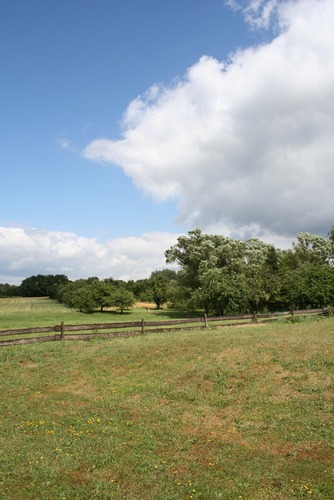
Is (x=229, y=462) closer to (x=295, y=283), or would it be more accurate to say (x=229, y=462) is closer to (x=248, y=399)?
(x=248, y=399)

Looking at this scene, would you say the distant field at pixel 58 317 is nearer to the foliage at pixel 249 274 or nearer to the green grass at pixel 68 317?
the green grass at pixel 68 317

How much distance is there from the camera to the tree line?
45.2 meters

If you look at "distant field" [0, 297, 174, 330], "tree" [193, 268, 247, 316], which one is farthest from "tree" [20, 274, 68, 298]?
"tree" [193, 268, 247, 316]

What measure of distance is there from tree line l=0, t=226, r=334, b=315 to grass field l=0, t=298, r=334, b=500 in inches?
770

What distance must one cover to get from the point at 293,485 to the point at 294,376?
6.44 metres

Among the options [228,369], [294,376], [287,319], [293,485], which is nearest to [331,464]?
[293,485]

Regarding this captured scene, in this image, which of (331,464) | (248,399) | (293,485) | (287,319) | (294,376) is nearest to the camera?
(293,485)

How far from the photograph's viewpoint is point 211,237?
202 feet

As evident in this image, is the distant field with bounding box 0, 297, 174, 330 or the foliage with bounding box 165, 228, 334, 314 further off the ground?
the foliage with bounding box 165, 228, 334, 314

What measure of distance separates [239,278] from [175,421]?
41.2 m

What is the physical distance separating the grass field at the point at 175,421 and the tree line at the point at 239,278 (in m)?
19.6

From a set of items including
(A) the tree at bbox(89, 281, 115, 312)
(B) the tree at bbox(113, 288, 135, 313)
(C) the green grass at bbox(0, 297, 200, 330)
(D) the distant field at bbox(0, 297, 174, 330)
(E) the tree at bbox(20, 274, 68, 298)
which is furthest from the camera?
(E) the tree at bbox(20, 274, 68, 298)

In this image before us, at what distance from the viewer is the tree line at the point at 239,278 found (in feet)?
148

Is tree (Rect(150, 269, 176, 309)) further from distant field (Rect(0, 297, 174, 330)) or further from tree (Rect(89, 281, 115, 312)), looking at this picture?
tree (Rect(89, 281, 115, 312))
